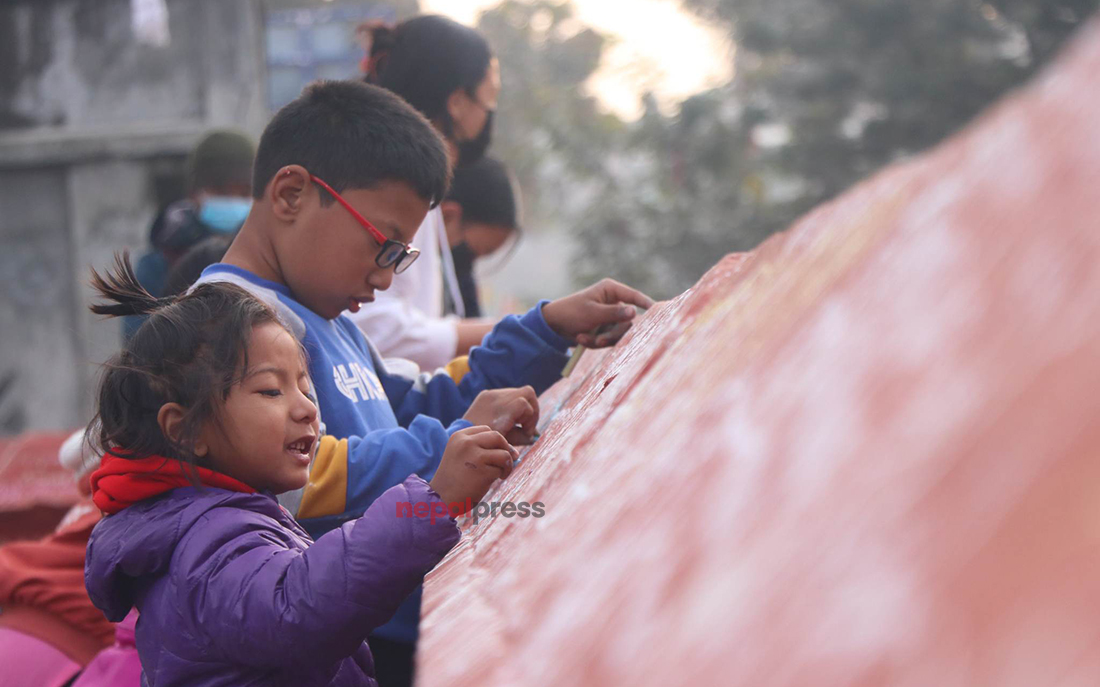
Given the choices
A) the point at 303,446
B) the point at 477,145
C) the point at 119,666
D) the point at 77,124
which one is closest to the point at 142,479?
the point at 303,446

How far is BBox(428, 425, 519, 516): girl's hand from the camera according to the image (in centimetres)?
129

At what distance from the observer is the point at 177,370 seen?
1.39m

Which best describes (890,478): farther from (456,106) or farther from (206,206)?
(206,206)

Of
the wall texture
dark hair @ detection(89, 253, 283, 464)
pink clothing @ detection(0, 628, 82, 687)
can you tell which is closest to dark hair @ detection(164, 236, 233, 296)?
pink clothing @ detection(0, 628, 82, 687)

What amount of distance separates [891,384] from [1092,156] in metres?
0.15

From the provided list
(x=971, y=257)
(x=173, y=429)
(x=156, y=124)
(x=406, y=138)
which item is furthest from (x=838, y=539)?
(x=156, y=124)

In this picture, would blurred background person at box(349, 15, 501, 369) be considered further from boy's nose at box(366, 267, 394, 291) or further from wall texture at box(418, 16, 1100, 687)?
wall texture at box(418, 16, 1100, 687)

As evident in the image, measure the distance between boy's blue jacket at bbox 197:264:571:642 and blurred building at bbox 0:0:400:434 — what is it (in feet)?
21.6

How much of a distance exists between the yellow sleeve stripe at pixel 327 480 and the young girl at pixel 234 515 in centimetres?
1

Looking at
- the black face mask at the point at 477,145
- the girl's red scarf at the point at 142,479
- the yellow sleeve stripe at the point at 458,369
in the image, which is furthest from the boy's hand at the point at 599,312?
the black face mask at the point at 477,145

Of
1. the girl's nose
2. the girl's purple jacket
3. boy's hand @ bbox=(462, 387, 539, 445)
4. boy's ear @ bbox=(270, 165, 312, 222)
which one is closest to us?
the girl's purple jacket

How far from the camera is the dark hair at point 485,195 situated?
3.52 m

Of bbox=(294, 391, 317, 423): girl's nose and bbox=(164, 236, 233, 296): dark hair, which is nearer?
bbox=(294, 391, 317, 423): girl's nose

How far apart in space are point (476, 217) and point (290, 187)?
5.84ft
